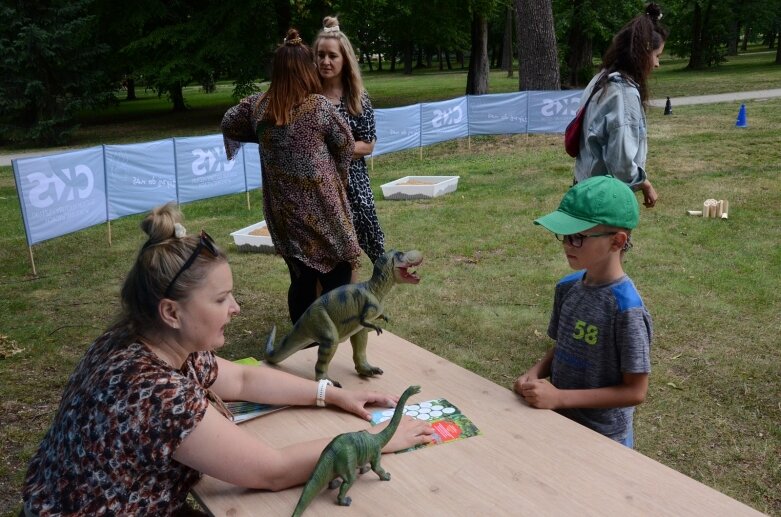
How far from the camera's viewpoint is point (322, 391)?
6.94 feet

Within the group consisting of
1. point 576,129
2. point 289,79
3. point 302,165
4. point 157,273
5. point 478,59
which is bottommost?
point 157,273

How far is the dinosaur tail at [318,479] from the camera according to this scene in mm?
1560

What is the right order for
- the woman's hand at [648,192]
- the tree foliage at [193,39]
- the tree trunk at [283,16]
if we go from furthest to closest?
the tree trunk at [283,16] → the tree foliage at [193,39] → the woman's hand at [648,192]

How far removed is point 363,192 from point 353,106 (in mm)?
468

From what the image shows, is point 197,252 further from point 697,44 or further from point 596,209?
point 697,44

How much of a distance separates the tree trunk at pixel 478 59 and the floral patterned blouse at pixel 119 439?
20.9 meters

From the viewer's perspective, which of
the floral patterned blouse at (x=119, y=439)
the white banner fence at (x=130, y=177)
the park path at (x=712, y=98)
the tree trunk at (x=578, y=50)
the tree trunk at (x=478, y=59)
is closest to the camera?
the floral patterned blouse at (x=119, y=439)

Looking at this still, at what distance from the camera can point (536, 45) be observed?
546 inches

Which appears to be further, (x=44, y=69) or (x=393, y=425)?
(x=44, y=69)

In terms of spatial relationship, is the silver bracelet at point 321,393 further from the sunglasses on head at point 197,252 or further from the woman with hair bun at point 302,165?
the woman with hair bun at point 302,165

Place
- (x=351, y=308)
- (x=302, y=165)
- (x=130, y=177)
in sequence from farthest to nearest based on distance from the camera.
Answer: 1. (x=130, y=177)
2. (x=302, y=165)
3. (x=351, y=308)

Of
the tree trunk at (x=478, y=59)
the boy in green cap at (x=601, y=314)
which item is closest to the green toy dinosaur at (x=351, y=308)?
the boy in green cap at (x=601, y=314)

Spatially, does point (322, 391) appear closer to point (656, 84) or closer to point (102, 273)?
point (102, 273)

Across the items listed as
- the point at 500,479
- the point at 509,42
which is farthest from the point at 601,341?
the point at 509,42
